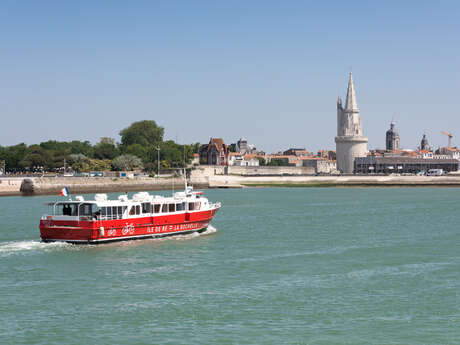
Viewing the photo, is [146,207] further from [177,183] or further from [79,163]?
[79,163]

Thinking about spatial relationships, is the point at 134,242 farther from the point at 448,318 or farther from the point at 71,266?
the point at 448,318

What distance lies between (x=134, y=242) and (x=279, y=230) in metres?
12.8

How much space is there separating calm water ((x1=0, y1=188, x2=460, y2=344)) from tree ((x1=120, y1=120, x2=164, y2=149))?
140433mm

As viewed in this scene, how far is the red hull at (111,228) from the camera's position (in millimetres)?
38031

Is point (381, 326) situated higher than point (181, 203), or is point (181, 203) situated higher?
point (181, 203)

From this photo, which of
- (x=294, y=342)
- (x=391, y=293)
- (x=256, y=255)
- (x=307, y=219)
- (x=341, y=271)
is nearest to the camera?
(x=294, y=342)

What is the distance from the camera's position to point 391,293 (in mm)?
26141

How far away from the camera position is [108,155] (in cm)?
16362

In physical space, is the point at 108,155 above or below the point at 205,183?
above

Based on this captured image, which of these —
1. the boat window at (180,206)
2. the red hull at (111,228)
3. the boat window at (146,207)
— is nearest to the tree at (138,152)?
the boat window at (180,206)

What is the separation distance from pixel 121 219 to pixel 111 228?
1.02 m

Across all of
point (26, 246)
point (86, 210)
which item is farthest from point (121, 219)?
point (26, 246)

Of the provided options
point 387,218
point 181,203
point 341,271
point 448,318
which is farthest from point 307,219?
point 448,318

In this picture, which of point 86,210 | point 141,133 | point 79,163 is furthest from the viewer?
point 141,133
